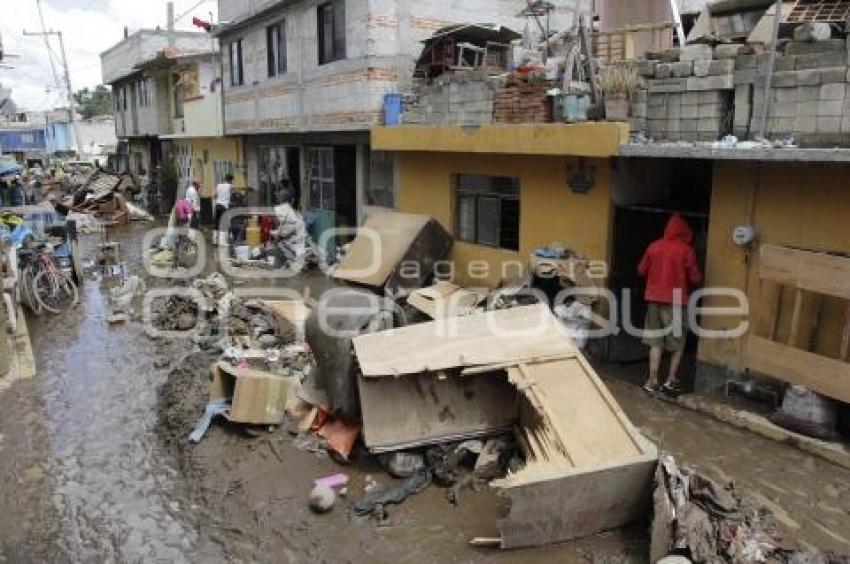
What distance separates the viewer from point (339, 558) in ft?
17.4

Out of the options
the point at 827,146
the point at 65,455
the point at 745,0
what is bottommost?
the point at 65,455

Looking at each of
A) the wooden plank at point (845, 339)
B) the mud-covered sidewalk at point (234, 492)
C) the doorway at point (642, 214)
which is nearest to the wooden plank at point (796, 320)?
the wooden plank at point (845, 339)

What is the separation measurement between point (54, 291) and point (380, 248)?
6.42 m

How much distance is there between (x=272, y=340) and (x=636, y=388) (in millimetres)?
4787

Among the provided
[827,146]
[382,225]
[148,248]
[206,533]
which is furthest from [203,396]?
[148,248]

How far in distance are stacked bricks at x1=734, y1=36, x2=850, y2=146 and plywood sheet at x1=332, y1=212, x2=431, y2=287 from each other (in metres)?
5.25

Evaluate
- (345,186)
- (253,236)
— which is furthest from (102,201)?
(345,186)

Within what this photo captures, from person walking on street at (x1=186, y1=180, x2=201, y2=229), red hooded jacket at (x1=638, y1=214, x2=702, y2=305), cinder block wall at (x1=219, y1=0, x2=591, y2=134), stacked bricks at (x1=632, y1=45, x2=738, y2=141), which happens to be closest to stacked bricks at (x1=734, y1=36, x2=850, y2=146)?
stacked bricks at (x1=632, y1=45, x2=738, y2=141)

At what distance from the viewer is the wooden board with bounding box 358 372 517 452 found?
6.27 metres

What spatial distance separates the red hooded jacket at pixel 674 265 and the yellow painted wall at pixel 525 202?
1.10 m

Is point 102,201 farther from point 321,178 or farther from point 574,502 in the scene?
point 574,502

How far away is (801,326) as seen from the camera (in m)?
6.73

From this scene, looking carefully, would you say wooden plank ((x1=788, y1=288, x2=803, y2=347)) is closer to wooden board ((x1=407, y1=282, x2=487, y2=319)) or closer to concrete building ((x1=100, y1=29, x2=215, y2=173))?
wooden board ((x1=407, y1=282, x2=487, y2=319))

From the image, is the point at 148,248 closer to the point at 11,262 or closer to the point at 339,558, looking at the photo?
the point at 11,262
